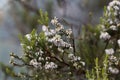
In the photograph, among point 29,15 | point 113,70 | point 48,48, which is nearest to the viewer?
point 48,48

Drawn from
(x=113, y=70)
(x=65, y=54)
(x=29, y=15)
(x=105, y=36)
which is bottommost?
(x=113, y=70)

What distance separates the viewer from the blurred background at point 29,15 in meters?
5.85

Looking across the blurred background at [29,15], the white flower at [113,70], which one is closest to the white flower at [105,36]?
the white flower at [113,70]

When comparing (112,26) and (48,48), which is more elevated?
(112,26)

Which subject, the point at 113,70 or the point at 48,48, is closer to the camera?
the point at 48,48

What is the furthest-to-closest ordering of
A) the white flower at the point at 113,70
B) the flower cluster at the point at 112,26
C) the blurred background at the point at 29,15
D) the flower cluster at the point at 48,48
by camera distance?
the blurred background at the point at 29,15 → the flower cluster at the point at 112,26 → the white flower at the point at 113,70 → the flower cluster at the point at 48,48

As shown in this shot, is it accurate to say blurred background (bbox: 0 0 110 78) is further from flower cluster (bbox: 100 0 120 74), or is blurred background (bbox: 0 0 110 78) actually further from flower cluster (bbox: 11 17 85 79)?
flower cluster (bbox: 11 17 85 79)

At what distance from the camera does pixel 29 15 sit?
601cm

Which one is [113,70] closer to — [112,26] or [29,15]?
[112,26]

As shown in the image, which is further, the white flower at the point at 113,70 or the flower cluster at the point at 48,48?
the white flower at the point at 113,70

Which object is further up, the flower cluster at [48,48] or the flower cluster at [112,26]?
the flower cluster at [112,26]

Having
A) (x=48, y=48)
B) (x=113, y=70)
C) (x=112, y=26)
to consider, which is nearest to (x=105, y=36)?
(x=112, y=26)

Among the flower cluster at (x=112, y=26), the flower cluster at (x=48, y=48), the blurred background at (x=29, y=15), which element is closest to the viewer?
the flower cluster at (x=48, y=48)

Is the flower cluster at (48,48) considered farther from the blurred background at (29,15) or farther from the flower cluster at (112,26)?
the blurred background at (29,15)
